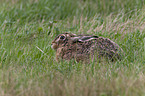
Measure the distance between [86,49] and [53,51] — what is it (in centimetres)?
113

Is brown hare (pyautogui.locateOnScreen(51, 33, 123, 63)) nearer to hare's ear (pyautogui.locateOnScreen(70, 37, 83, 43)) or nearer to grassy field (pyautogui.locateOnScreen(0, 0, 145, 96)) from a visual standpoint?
hare's ear (pyautogui.locateOnScreen(70, 37, 83, 43))

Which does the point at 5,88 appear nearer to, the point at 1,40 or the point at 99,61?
the point at 99,61

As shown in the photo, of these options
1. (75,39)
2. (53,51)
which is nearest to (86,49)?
(75,39)

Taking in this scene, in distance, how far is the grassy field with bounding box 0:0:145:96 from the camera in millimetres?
3332

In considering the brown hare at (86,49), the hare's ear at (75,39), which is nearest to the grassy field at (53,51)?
the brown hare at (86,49)

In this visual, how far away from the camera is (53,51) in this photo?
582 centimetres

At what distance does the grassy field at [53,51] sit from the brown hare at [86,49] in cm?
22

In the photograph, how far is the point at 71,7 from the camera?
29.2 ft

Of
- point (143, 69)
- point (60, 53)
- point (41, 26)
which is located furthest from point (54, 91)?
point (41, 26)

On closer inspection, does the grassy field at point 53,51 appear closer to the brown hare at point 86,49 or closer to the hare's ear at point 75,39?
the brown hare at point 86,49

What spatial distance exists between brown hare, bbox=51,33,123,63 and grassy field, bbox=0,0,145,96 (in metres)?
0.22

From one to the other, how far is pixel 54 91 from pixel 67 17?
5309mm

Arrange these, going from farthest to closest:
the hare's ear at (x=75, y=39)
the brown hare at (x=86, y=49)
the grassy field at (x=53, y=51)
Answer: the hare's ear at (x=75, y=39)
the brown hare at (x=86, y=49)
the grassy field at (x=53, y=51)

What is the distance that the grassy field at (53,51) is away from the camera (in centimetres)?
333
